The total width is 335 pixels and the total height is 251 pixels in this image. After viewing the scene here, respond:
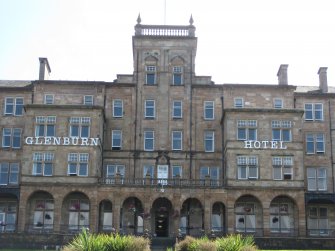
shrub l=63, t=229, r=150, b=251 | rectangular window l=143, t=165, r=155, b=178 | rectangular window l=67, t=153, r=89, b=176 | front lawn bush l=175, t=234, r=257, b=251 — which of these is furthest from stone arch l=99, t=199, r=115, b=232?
shrub l=63, t=229, r=150, b=251

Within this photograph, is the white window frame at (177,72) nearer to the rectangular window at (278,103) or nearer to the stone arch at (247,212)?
the rectangular window at (278,103)

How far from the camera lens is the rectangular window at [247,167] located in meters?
60.1

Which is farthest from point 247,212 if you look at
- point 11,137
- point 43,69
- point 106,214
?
point 43,69

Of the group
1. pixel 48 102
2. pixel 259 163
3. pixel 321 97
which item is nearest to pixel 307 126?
pixel 321 97

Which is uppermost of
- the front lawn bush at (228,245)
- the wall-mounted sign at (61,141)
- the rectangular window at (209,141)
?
the rectangular window at (209,141)

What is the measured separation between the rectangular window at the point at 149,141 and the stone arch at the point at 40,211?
11.0 m

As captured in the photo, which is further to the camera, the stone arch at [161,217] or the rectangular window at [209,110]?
the rectangular window at [209,110]

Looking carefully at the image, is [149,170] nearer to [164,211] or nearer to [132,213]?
[164,211]

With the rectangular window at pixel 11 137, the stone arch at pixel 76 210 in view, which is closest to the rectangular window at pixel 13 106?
the rectangular window at pixel 11 137

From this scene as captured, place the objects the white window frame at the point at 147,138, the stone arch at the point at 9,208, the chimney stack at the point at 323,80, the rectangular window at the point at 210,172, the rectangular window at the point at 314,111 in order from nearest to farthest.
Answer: the stone arch at the point at 9,208 → the rectangular window at the point at 210,172 → the white window frame at the point at 147,138 → the rectangular window at the point at 314,111 → the chimney stack at the point at 323,80

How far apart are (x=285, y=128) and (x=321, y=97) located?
24.8ft

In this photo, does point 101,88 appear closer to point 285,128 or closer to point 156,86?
point 156,86

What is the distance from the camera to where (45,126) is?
60.5 metres

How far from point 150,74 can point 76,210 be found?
A: 1642cm
